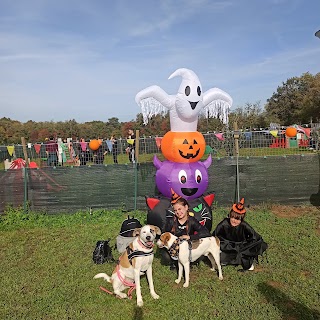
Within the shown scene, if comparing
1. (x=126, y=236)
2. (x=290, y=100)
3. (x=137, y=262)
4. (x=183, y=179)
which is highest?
(x=290, y=100)

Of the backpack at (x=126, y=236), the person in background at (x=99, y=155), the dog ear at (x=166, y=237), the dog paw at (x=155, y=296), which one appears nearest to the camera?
the dog paw at (x=155, y=296)

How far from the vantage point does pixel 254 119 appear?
34.8m

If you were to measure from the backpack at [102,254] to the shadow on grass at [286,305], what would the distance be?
2.57 m

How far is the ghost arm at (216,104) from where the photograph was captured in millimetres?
6791

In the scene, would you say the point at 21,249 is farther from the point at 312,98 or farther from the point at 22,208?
the point at 312,98

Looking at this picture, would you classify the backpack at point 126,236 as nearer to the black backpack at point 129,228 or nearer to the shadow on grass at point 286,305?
the black backpack at point 129,228

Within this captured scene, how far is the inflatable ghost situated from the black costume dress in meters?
2.16

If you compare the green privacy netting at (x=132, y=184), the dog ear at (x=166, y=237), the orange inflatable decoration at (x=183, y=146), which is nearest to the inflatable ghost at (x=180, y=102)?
the orange inflatable decoration at (x=183, y=146)

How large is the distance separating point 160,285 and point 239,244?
143 cm

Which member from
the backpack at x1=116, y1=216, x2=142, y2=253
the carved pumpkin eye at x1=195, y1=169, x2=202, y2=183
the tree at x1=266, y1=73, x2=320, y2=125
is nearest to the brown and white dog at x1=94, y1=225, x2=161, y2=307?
the backpack at x1=116, y1=216, x2=142, y2=253

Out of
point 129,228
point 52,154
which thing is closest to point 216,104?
point 129,228

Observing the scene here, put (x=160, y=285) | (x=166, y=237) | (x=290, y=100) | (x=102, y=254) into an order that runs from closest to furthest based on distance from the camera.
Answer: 1. (x=166, y=237)
2. (x=160, y=285)
3. (x=102, y=254)
4. (x=290, y=100)

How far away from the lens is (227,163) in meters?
9.09

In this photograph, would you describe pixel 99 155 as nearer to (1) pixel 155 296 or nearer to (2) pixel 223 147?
(2) pixel 223 147
